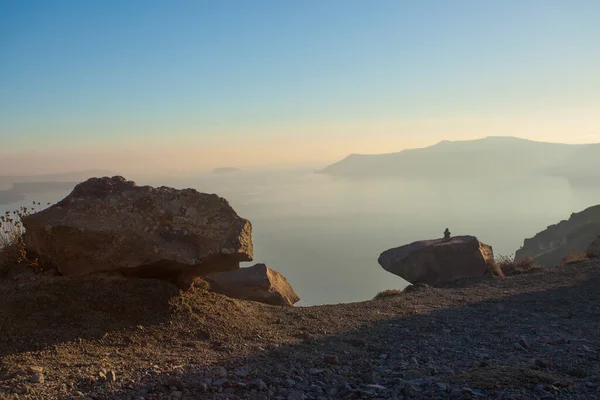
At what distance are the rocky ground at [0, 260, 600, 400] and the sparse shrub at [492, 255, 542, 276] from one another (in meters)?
5.40

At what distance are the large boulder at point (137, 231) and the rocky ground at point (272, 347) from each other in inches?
18.4

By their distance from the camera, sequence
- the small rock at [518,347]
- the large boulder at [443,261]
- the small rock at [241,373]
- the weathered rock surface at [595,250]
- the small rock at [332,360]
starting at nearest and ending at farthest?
1. the small rock at [241,373]
2. the small rock at [332,360]
3. the small rock at [518,347]
4. the large boulder at [443,261]
5. the weathered rock surface at [595,250]

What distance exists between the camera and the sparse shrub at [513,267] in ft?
50.0

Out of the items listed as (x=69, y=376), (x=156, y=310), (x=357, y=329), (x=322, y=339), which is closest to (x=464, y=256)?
(x=357, y=329)

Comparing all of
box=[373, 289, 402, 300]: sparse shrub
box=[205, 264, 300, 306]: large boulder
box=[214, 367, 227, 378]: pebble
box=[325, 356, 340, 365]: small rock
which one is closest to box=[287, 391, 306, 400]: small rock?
box=[214, 367, 227, 378]: pebble

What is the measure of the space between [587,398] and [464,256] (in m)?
11.2

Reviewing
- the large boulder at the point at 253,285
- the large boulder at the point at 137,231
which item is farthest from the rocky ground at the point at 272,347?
the large boulder at the point at 253,285

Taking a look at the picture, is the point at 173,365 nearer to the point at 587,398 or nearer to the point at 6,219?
the point at 587,398

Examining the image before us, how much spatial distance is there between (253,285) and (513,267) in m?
9.28

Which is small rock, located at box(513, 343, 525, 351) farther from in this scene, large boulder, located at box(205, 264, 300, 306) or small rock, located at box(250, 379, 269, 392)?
large boulder, located at box(205, 264, 300, 306)

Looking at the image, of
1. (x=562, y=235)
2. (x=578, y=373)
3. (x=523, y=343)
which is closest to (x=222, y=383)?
(x=578, y=373)

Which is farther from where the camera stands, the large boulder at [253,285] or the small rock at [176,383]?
the large boulder at [253,285]

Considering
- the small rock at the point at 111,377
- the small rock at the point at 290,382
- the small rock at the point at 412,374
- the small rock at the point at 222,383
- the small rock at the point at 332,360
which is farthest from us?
the small rock at the point at 332,360

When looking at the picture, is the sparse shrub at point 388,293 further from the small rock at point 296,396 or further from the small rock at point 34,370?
the small rock at point 34,370
